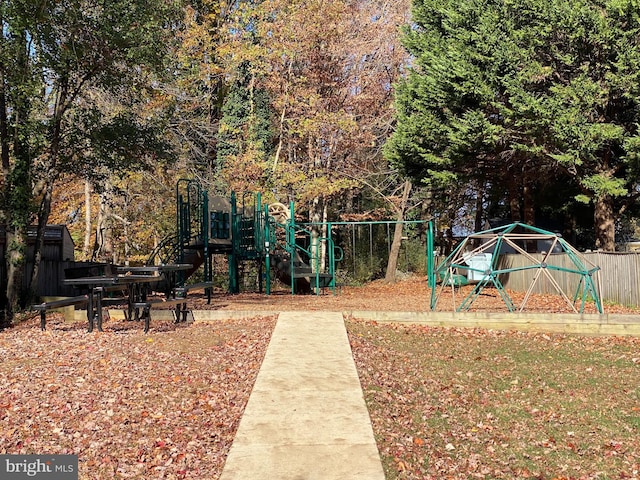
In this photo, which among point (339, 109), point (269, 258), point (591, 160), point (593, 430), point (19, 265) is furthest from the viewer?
point (339, 109)

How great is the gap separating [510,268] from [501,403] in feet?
49.6

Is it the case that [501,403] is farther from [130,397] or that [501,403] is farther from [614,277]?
[614,277]

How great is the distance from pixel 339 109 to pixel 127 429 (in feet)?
65.5

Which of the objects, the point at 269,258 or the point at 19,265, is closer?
the point at 19,265

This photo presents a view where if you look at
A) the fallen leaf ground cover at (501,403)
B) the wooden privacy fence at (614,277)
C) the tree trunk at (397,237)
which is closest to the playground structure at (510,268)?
the wooden privacy fence at (614,277)

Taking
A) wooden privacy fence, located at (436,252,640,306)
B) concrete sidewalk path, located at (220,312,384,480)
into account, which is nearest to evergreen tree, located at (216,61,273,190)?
wooden privacy fence, located at (436,252,640,306)

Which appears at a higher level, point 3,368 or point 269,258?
point 269,258

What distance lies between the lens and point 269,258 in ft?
61.0

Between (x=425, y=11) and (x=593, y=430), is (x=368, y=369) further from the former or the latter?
(x=425, y=11)

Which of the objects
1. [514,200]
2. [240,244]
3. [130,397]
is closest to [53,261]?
[240,244]

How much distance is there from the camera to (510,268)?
21.1 metres

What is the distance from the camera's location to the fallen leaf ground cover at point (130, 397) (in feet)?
16.1

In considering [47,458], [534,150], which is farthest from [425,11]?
[47,458]

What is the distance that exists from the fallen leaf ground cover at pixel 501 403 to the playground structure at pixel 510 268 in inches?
56.7
